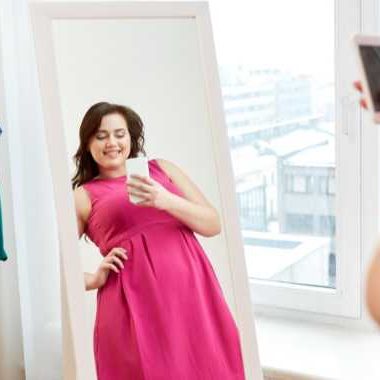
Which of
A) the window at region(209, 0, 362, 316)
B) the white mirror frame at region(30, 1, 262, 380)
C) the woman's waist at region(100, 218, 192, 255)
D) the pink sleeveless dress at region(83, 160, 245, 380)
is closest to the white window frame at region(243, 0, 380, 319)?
Result: the window at region(209, 0, 362, 316)

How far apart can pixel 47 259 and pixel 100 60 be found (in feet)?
2.09

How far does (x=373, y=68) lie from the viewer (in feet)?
3.29

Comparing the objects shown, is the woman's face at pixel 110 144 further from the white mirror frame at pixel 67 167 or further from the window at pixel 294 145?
the window at pixel 294 145

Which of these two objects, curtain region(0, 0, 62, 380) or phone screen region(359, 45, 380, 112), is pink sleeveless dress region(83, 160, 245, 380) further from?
phone screen region(359, 45, 380, 112)

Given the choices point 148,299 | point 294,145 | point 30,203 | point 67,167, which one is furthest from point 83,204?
point 294,145

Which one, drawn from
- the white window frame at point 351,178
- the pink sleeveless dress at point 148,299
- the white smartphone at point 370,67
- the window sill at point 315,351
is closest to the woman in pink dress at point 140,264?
the pink sleeveless dress at point 148,299

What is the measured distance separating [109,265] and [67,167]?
23cm

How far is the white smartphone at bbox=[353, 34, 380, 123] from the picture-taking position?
97 cm

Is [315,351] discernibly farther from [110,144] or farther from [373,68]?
[373,68]

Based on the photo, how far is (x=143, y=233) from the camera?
1.53 metres

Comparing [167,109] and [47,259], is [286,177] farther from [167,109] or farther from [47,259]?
[47,259]

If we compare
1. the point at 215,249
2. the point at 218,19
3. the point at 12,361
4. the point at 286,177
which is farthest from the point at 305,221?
the point at 12,361

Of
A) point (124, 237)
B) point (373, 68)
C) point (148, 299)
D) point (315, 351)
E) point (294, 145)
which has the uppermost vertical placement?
point (373, 68)

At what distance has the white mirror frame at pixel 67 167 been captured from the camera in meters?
1.50
